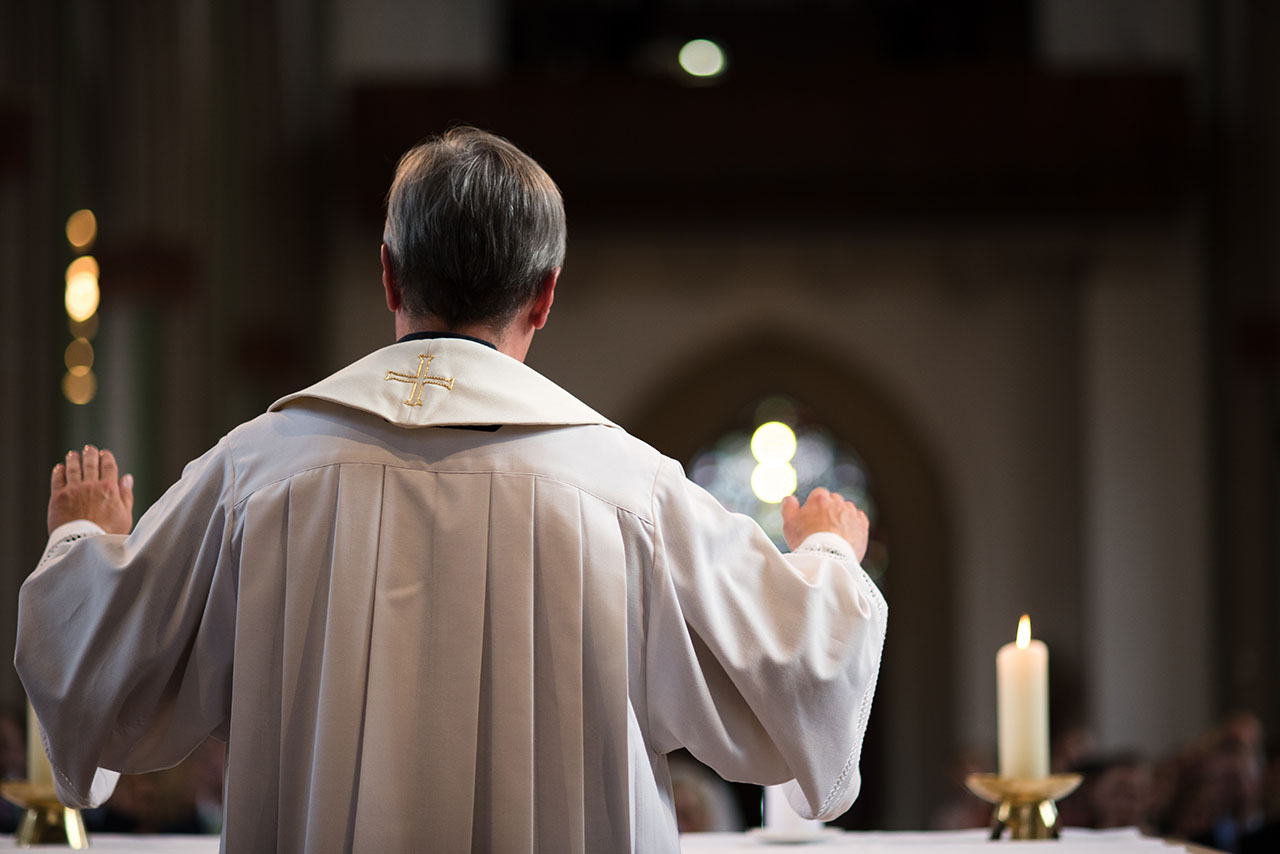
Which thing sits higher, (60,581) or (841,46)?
(841,46)

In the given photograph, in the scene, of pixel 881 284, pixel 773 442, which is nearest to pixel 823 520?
pixel 881 284

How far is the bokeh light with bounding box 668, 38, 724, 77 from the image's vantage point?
12.2 m

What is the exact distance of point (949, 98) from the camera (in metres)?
9.90

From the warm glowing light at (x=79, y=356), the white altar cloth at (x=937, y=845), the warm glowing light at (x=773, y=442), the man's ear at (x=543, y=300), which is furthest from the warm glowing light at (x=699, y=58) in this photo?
the man's ear at (x=543, y=300)

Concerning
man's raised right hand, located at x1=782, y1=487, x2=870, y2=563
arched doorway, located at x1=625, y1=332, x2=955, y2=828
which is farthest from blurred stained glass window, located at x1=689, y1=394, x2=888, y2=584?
man's raised right hand, located at x1=782, y1=487, x2=870, y2=563

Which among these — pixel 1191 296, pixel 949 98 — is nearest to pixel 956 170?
pixel 949 98

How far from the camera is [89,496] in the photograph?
1.99 meters

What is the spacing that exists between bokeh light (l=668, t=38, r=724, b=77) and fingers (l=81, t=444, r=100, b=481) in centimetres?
1064

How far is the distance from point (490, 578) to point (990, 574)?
9.49m

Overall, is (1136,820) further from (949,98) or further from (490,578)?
(949,98)

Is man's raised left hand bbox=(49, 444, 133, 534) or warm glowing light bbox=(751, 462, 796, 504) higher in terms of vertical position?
man's raised left hand bbox=(49, 444, 133, 534)

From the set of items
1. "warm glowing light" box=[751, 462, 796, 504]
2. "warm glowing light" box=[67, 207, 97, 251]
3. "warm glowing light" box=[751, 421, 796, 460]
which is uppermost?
"warm glowing light" box=[67, 207, 97, 251]

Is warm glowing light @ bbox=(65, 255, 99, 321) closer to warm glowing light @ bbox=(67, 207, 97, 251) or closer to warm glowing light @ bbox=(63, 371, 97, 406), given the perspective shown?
warm glowing light @ bbox=(67, 207, 97, 251)

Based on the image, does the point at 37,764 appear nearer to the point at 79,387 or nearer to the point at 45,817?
the point at 45,817
